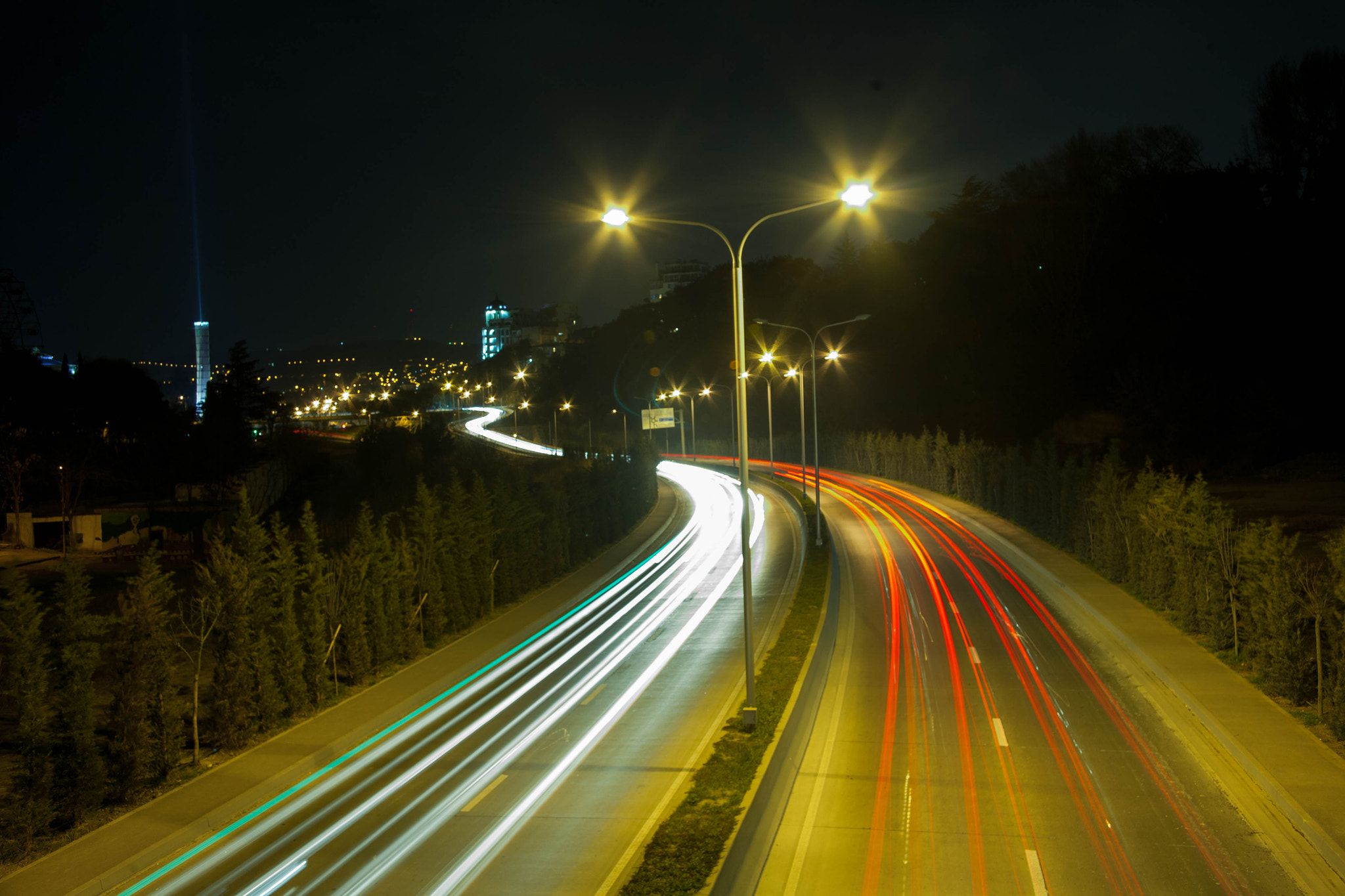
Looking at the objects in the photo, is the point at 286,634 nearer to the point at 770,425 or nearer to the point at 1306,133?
the point at 770,425

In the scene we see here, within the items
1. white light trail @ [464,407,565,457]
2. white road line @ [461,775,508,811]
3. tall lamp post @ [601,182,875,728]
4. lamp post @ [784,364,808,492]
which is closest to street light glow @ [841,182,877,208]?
tall lamp post @ [601,182,875,728]

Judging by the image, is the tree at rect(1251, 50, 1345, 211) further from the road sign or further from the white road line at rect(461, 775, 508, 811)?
the white road line at rect(461, 775, 508, 811)

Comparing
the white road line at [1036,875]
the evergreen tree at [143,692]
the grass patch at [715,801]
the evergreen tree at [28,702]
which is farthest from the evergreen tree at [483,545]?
the white road line at [1036,875]

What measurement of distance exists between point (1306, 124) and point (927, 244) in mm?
32307

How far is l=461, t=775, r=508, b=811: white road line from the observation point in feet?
34.3

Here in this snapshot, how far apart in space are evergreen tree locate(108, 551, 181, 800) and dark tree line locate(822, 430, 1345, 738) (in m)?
15.4

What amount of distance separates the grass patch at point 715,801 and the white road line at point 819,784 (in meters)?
0.73

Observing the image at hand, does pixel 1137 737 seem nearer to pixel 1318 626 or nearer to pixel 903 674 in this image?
pixel 1318 626

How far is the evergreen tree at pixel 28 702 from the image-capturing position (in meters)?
9.73

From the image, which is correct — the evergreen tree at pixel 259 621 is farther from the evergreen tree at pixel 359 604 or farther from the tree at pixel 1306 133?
the tree at pixel 1306 133

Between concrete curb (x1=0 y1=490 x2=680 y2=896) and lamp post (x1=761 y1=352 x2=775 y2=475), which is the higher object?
lamp post (x1=761 y1=352 x2=775 y2=475)

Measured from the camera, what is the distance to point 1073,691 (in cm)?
1437

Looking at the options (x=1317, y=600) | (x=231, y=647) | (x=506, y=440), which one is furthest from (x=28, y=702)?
(x=506, y=440)

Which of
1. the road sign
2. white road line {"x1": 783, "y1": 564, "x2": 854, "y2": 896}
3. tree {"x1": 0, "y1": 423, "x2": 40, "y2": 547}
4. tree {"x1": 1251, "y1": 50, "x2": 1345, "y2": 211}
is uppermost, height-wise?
tree {"x1": 1251, "y1": 50, "x2": 1345, "y2": 211}
